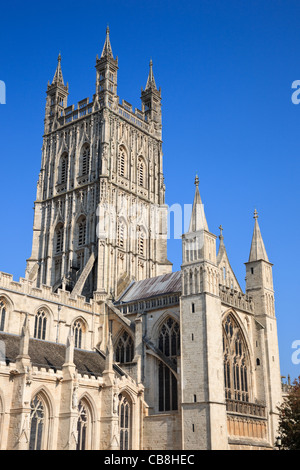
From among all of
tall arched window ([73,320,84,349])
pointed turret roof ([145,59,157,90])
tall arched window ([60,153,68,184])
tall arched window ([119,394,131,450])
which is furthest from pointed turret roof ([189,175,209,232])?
pointed turret roof ([145,59,157,90])

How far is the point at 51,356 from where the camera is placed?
37844 mm

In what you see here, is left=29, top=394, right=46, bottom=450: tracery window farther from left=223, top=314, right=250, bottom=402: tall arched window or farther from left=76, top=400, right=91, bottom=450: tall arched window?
left=223, top=314, right=250, bottom=402: tall arched window

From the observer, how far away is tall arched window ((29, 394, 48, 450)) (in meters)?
32.3

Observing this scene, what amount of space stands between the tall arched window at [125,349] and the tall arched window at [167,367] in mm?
2684

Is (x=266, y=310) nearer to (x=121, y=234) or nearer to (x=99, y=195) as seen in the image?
(x=121, y=234)

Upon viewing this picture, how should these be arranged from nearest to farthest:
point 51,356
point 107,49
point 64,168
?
point 51,356
point 64,168
point 107,49

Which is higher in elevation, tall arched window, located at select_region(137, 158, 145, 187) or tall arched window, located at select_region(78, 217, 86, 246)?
tall arched window, located at select_region(137, 158, 145, 187)

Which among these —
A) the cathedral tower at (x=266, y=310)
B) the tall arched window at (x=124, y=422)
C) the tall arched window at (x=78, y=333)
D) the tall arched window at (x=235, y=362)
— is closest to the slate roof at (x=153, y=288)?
the tall arched window at (x=78, y=333)

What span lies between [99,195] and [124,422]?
21.7 meters

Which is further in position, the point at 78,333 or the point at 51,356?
the point at 78,333

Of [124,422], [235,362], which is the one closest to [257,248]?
[235,362]

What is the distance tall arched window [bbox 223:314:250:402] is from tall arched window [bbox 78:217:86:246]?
669 inches
